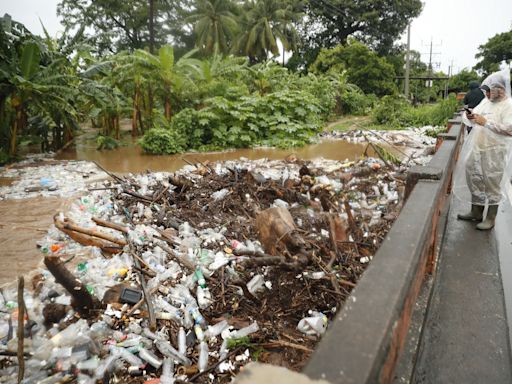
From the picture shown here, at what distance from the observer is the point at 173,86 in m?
13.8

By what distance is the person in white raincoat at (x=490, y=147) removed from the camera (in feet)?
11.7

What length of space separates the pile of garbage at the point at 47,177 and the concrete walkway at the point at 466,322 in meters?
6.68

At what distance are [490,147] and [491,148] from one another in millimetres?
14

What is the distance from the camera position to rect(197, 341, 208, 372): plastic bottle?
2.63m

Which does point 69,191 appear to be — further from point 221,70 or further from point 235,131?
point 221,70

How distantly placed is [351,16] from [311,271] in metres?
37.0

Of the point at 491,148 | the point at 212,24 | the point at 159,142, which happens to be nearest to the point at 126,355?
the point at 491,148

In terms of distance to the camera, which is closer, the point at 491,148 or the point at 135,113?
the point at 491,148

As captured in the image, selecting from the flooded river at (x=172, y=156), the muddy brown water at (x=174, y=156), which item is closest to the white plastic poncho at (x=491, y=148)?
the muddy brown water at (x=174, y=156)

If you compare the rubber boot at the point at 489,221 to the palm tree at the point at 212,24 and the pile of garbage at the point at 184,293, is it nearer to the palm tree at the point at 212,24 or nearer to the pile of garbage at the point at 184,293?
the pile of garbage at the point at 184,293

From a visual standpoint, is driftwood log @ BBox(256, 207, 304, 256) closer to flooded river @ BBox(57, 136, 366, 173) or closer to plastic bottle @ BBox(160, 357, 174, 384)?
plastic bottle @ BBox(160, 357, 174, 384)

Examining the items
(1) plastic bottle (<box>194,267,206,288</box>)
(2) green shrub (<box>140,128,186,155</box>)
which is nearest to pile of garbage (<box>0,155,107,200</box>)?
(2) green shrub (<box>140,128,186,155</box>)

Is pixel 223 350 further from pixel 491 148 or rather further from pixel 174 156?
pixel 174 156

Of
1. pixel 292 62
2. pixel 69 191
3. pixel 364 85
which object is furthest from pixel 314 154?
pixel 292 62
